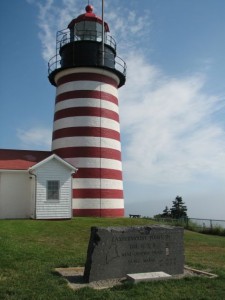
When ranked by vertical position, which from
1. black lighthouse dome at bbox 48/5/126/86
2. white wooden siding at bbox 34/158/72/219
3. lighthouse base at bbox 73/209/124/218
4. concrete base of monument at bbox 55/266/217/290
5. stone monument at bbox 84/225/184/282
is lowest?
concrete base of monument at bbox 55/266/217/290

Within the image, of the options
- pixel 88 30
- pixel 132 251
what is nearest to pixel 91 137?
pixel 88 30

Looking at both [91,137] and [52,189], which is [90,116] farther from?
[52,189]

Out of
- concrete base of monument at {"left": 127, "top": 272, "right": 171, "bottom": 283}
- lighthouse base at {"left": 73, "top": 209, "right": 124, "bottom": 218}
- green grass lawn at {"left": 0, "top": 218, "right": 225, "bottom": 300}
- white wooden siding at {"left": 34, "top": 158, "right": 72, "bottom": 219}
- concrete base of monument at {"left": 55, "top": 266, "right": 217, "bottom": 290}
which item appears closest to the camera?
green grass lawn at {"left": 0, "top": 218, "right": 225, "bottom": 300}

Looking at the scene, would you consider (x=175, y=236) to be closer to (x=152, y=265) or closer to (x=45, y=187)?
(x=152, y=265)

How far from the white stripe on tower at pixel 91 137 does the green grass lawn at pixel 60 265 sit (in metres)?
6.72

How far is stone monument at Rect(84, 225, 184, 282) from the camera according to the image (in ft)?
27.9

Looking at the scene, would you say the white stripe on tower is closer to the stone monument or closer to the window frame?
the window frame

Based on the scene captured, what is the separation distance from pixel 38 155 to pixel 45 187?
3461mm

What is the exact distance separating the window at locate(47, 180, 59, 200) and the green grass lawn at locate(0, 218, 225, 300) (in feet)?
16.7

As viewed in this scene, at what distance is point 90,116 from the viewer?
81.0 ft

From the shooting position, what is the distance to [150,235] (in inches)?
366

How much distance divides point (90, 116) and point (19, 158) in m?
4.96

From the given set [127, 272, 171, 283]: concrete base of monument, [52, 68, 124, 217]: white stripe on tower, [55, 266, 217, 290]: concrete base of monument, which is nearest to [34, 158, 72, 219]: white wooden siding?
[52, 68, 124, 217]: white stripe on tower

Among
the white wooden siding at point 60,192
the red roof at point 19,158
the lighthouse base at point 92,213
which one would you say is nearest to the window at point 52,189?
the white wooden siding at point 60,192
